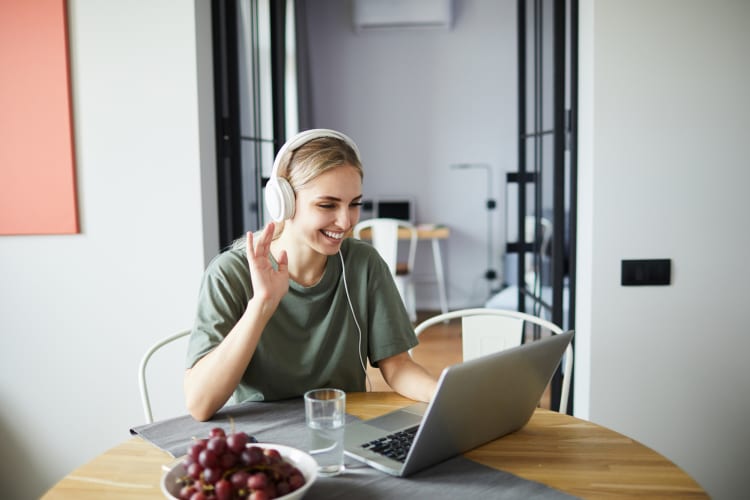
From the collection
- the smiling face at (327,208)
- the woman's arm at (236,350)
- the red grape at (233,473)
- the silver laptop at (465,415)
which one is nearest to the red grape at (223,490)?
the red grape at (233,473)

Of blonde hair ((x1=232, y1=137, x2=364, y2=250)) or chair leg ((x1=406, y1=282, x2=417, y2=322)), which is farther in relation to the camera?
chair leg ((x1=406, y1=282, x2=417, y2=322))

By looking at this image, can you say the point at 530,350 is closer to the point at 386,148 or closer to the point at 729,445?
the point at 729,445

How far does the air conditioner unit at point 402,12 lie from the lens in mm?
5316

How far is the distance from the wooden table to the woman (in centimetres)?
25

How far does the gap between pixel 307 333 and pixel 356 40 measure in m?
4.63

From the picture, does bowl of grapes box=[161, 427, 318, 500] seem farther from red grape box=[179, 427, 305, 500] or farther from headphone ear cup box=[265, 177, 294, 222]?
headphone ear cup box=[265, 177, 294, 222]

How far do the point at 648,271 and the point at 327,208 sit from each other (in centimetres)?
119

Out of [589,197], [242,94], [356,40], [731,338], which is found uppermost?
[356,40]

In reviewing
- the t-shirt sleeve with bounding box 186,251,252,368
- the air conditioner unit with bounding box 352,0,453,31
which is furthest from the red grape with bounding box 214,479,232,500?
the air conditioner unit with bounding box 352,0,453,31

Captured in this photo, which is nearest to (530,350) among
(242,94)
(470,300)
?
(242,94)

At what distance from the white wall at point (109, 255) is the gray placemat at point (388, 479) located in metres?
1.12

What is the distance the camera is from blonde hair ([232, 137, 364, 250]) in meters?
1.40

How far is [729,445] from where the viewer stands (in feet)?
6.91

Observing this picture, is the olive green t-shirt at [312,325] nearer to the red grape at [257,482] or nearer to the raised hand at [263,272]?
the raised hand at [263,272]
